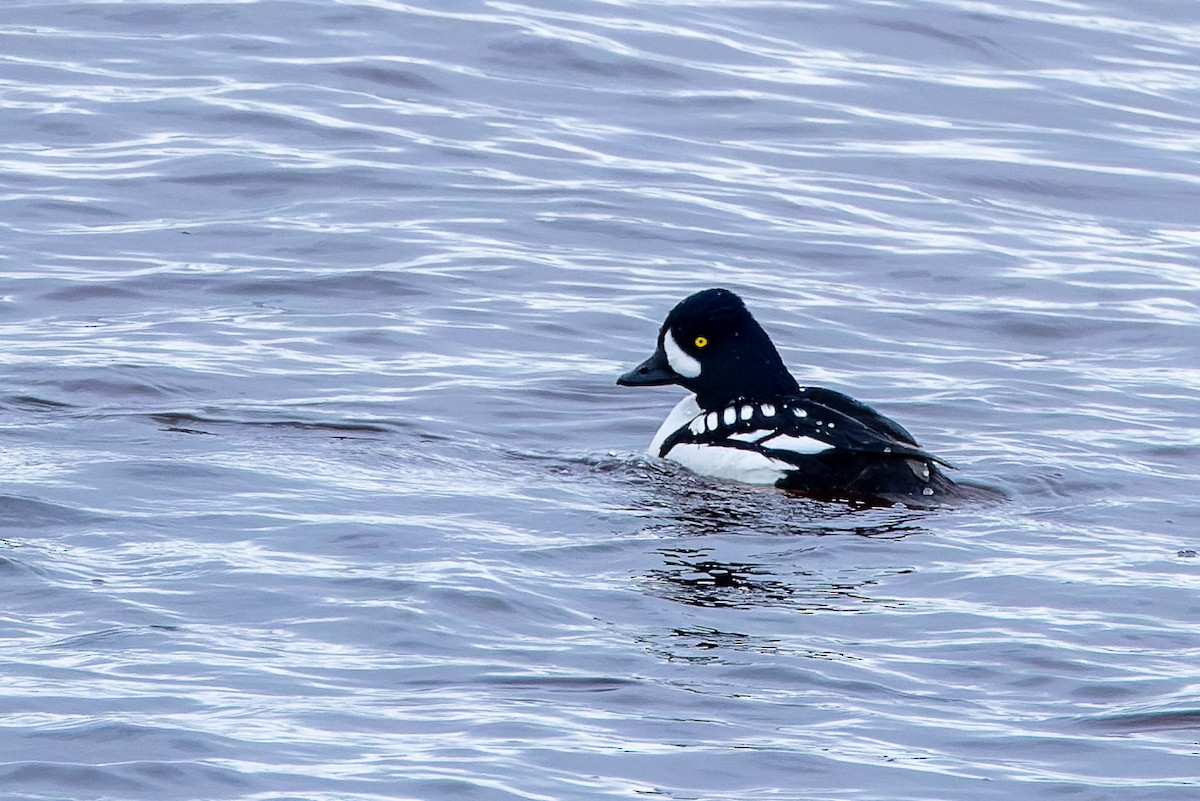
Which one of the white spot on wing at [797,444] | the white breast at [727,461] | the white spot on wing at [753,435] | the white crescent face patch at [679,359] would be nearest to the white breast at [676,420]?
the white breast at [727,461]

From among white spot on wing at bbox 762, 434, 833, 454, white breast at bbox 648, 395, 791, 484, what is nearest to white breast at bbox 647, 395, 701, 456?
white breast at bbox 648, 395, 791, 484

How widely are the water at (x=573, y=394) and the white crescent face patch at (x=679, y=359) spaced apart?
1.48 ft

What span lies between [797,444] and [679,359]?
1.05m

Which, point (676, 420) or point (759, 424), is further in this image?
point (676, 420)

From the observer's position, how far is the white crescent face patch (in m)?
10.0

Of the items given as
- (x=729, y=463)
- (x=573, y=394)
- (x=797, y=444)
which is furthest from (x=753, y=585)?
(x=573, y=394)

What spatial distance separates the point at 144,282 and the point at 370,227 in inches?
75.2

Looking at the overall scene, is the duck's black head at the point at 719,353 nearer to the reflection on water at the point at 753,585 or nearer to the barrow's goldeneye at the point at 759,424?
the barrow's goldeneye at the point at 759,424

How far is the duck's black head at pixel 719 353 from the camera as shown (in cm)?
991

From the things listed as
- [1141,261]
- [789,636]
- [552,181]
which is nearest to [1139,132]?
[1141,261]

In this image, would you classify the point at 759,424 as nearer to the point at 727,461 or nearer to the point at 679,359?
the point at 727,461

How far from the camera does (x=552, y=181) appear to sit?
1480 centimetres

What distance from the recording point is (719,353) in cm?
997

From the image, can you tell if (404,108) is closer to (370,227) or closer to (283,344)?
(370,227)
